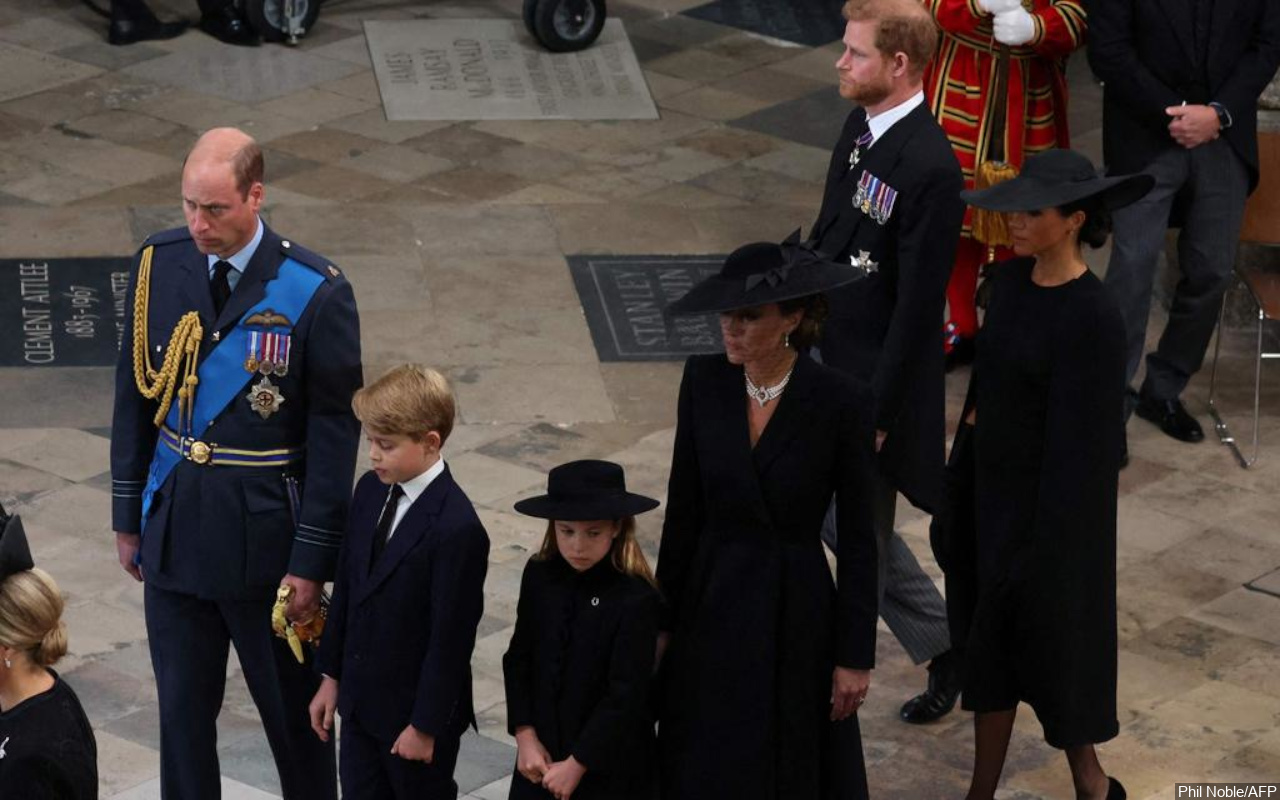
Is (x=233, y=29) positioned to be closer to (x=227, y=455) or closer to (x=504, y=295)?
(x=504, y=295)

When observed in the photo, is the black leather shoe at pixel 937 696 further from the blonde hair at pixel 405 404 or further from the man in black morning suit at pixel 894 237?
the blonde hair at pixel 405 404

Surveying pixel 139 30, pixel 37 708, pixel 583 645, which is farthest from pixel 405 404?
pixel 139 30

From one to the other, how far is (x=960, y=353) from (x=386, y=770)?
4729 mm

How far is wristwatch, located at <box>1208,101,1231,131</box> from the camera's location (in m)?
8.91

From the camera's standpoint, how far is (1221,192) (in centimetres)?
907

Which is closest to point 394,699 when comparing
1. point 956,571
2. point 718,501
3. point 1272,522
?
point 718,501

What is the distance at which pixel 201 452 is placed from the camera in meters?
6.01

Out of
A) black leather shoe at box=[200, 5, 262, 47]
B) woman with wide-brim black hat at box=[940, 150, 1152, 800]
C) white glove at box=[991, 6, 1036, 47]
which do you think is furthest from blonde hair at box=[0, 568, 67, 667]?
black leather shoe at box=[200, 5, 262, 47]

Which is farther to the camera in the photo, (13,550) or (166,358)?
(166,358)

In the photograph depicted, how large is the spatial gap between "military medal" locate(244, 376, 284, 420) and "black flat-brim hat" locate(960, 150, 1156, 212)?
1745 millimetres

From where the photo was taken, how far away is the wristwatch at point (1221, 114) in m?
8.91

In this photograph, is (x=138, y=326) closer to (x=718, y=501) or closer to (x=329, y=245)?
(x=718, y=501)

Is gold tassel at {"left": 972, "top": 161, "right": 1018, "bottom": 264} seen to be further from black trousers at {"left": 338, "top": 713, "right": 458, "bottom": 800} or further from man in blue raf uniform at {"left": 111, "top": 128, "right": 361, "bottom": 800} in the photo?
black trousers at {"left": 338, "top": 713, "right": 458, "bottom": 800}

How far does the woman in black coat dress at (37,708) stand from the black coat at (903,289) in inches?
100
